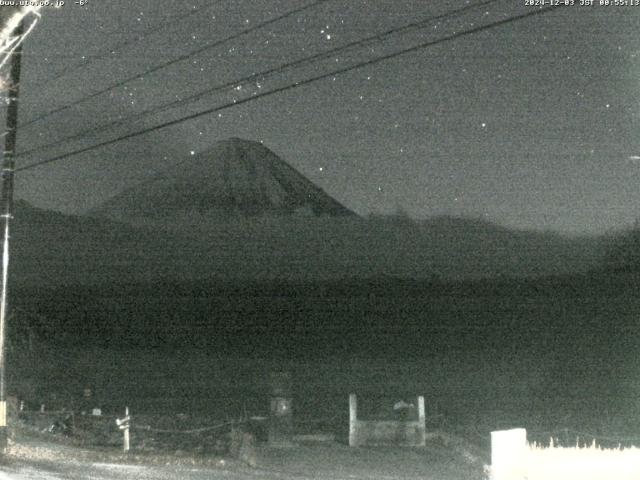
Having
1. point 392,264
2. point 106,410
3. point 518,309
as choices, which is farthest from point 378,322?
point 106,410

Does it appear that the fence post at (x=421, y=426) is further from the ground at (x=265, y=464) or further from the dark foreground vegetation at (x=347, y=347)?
the dark foreground vegetation at (x=347, y=347)

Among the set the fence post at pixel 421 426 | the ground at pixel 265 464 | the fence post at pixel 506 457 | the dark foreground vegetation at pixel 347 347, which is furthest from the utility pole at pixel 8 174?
the dark foreground vegetation at pixel 347 347

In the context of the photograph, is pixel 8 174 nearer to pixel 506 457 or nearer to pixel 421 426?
pixel 421 426

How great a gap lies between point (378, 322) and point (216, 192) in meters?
77.9

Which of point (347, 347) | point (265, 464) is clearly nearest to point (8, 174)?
point (265, 464)

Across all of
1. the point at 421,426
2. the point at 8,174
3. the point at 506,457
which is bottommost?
the point at 421,426

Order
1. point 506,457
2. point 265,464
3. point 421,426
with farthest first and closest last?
point 421,426 → point 265,464 → point 506,457

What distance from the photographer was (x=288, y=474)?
14836 mm

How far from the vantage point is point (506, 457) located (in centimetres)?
1135

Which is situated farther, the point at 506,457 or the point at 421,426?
the point at 421,426

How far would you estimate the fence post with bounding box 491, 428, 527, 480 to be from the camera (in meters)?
11.3

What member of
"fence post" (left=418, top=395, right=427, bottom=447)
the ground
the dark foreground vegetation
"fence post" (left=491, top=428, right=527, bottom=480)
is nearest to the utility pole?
the ground

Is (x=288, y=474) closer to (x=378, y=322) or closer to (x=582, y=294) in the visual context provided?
(x=582, y=294)

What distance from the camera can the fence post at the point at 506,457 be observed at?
11.3 m
